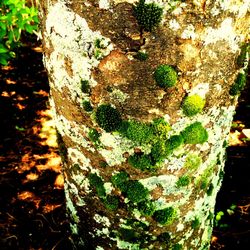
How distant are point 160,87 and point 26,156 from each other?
3684 mm

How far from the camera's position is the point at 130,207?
1.72 m

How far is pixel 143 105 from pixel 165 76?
17cm

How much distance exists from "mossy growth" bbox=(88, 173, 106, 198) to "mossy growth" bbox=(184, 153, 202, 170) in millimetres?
479

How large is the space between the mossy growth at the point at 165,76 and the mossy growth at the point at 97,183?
659 millimetres

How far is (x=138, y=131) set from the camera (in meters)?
1.48

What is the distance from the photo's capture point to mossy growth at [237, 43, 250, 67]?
151 cm

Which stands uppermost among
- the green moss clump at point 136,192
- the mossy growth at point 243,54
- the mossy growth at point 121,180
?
the mossy growth at point 243,54

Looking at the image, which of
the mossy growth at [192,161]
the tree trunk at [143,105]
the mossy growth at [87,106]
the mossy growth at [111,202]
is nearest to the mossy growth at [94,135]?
the tree trunk at [143,105]

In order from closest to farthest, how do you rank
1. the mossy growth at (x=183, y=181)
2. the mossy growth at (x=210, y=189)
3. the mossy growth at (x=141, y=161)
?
the mossy growth at (x=141, y=161)
the mossy growth at (x=183, y=181)
the mossy growth at (x=210, y=189)

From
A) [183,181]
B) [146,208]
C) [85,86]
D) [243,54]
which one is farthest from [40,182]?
[243,54]

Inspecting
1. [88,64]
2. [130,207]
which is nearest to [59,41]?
[88,64]

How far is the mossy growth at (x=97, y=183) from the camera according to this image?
1.70 meters

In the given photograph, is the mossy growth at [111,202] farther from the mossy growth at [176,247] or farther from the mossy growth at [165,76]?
the mossy growth at [165,76]

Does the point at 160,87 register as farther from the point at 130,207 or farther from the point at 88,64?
the point at 130,207
